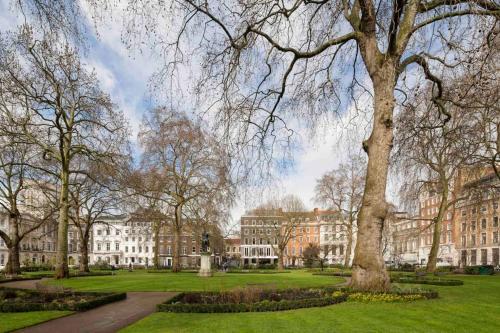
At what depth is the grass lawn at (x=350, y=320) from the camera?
29.5 ft

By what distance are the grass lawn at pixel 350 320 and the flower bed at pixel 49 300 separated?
3.44m

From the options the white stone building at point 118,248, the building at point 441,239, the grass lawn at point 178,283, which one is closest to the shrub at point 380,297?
the grass lawn at point 178,283

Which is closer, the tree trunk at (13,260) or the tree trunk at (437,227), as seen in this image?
the tree trunk at (437,227)

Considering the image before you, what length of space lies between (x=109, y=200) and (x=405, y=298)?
31231 millimetres

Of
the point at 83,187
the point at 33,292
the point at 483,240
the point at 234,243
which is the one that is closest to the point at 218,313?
the point at 33,292

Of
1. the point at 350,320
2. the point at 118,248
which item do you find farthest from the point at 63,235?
the point at 118,248

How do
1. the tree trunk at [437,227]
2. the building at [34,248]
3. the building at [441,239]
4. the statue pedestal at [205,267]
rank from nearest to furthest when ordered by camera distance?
the tree trunk at [437,227]
the statue pedestal at [205,267]
the building at [441,239]
the building at [34,248]

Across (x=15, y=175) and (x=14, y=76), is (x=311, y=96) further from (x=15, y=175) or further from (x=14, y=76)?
(x=15, y=175)

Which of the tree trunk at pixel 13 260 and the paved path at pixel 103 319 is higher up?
the paved path at pixel 103 319

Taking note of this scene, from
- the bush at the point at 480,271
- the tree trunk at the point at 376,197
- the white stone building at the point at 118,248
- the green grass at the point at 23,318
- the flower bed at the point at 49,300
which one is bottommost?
the white stone building at the point at 118,248

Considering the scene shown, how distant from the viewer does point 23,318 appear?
12.0m

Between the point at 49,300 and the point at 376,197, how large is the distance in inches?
448

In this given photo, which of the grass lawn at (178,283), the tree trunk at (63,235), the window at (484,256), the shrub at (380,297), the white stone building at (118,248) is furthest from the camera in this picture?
the white stone building at (118,248)

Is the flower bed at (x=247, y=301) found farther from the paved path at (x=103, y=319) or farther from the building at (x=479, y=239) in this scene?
the building at (x=479, y=239)
